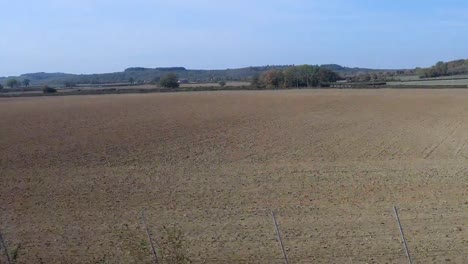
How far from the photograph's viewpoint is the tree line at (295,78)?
430 feet

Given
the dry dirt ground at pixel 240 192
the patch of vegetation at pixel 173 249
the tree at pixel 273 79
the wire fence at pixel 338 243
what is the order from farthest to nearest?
the tree at pixel 273 79, the dry dirt ground at pixel 240 192, the wire fence at pixel 338 243, the patch of vegetation at pixel 173 249

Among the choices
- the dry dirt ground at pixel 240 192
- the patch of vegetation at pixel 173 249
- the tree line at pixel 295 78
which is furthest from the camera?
the tree line at pixel 295 78

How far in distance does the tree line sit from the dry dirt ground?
91.5 meters

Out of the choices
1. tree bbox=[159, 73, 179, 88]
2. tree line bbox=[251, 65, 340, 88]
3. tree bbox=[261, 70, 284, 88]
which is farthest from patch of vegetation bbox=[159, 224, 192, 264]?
tree bbox=[159, 73, 179, 88]

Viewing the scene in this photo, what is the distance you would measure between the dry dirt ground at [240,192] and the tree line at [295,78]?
91.5m

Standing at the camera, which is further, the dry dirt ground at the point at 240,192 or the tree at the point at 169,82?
the tree at the point at 169,82

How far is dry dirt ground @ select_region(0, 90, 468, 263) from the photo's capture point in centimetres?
1314

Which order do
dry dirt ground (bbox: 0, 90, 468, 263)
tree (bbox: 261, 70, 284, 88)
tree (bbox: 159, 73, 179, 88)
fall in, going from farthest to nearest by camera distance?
1. tree (bbox: 159, 73, 179, 88)
2. tree (bbox: 261, 70, 284, 88)
3. dry dirt ground (bbox: 0, 90, 468, 263)

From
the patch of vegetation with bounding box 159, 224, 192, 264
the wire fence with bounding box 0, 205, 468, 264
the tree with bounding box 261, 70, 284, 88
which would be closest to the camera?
the patch of vegetation with bounding box 159, 224, 192, 264

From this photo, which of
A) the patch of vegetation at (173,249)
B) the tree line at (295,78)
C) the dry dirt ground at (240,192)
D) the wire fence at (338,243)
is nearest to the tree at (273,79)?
the tree line at (295,78)

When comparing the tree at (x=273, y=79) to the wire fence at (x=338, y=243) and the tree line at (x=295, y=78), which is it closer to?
the tree line at (x=295, y=78)

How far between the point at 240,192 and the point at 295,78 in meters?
116

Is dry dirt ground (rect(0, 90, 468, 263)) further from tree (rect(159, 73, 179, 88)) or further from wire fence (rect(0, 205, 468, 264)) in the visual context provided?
tree (rect(159, 73, 179, 88))

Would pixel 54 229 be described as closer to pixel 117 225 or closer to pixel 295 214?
pixel 117 225
